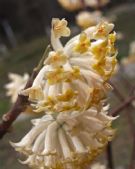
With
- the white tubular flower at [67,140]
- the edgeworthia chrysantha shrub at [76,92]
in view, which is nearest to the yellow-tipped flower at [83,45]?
the edgeworthia chrysantha shrub at [76,92]

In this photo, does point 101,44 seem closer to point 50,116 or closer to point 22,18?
point 50,116

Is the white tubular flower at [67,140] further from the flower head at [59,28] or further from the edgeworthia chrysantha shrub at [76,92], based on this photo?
the flower head at [59,28]

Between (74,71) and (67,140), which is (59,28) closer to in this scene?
(74,71)

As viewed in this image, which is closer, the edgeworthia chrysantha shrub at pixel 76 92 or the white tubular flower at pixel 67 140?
the edgeworthia chrysantha shrub at pixel 76 92

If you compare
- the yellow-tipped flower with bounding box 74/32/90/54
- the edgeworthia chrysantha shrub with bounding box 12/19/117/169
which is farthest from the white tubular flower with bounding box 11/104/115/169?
the yellow-tipped flower with bounding box 74/32/90/54

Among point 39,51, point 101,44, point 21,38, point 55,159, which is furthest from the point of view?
point 21,38

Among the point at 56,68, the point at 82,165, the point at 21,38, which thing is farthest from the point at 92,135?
the point at 21,38

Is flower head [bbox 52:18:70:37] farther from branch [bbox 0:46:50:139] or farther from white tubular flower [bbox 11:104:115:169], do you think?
white tubular flower [bbox 11:104:115:169]
